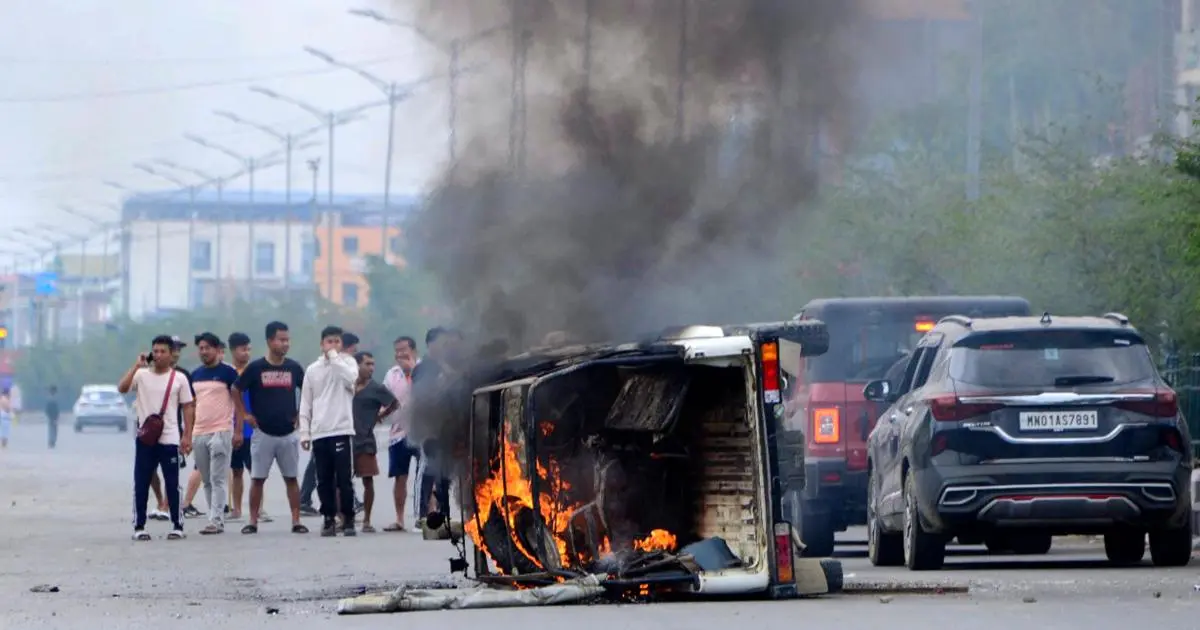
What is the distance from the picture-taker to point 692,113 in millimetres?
17391

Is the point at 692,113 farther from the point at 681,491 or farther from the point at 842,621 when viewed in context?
the point at 842,621

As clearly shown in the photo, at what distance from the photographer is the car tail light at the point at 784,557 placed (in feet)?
40.4

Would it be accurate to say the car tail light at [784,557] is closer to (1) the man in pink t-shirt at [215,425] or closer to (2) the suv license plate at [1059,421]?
(2) the suv license plate at [1059,421]

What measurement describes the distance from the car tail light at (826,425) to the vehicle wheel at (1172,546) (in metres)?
3.01

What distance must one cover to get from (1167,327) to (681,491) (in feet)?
49.4

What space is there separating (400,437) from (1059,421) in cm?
837

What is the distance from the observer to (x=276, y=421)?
21.5 m

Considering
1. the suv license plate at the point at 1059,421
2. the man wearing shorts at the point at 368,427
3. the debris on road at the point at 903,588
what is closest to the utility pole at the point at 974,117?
the man wearing shorts at the point at 368,427

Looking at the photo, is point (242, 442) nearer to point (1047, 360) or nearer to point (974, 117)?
point (1047, 360)

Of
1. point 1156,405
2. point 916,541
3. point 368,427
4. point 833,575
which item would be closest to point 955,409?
point 916,541

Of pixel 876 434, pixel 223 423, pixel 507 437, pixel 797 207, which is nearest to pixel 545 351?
pixel 507 437

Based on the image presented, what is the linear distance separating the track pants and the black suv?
25.3ft

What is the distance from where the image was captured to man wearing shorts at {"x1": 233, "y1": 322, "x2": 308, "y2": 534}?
847 inches

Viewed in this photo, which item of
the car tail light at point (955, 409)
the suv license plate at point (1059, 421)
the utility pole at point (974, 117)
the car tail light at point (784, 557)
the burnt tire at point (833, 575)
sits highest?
the utility pole at point (974, 117)
